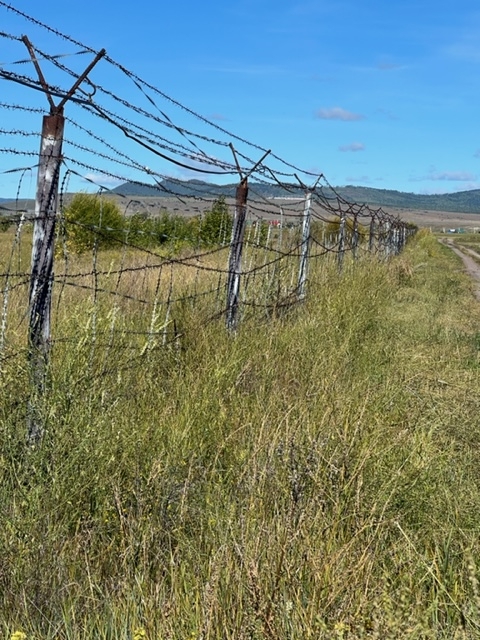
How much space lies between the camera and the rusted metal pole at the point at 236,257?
21.0 feet

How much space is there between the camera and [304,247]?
9102 mm

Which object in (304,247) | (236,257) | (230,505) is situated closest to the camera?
(230,505)

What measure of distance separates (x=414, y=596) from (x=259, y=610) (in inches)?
28.3

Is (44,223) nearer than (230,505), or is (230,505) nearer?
(230,505)

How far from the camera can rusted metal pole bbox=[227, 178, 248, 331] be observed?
6.39 metres

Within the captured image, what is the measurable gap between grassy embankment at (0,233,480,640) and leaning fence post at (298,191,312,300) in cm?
330

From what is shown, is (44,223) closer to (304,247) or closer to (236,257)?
(236,257)

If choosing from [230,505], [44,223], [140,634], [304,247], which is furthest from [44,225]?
[304,247]

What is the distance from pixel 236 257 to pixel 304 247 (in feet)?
9.33

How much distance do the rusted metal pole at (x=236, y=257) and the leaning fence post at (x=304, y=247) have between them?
2.18 m

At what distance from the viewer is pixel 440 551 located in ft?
9.79

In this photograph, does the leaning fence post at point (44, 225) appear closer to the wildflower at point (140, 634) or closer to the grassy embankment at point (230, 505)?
the grassy embankment at point (230, 505)

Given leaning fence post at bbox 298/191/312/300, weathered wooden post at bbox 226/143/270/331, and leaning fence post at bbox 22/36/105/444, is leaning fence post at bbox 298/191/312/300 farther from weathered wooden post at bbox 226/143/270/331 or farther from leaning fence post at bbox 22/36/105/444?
leaning fence post at bbox 22/36/105/444

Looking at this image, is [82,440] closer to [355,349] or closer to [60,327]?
[60,327]
